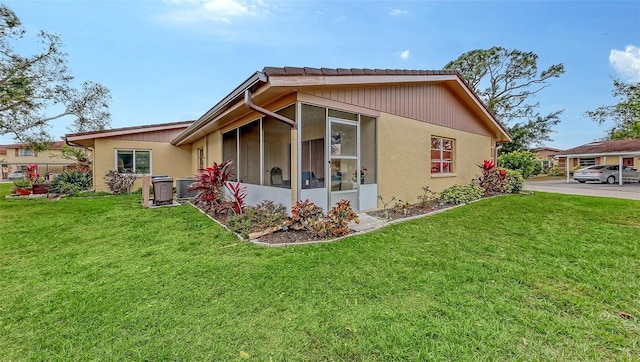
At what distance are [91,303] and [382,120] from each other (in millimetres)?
6394

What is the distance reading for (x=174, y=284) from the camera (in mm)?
3027

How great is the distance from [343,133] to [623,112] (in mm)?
30242

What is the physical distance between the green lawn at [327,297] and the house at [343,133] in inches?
69.4

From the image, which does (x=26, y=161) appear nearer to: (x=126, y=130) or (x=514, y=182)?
(x=126, y=130)

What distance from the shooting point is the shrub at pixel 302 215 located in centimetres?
500

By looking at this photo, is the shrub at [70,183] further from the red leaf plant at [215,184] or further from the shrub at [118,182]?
the red leaf plant at [215,184]

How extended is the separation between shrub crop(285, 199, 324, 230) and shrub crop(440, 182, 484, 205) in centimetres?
521

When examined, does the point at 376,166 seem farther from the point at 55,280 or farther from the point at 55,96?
the point at 55,96

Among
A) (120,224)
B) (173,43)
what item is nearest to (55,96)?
Result: (173,43)

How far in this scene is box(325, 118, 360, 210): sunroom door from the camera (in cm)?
595

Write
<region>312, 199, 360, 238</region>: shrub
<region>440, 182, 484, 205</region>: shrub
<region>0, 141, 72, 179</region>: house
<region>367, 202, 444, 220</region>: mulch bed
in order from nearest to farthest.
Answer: <region>312, 199, 360, 238</region>: shrub < <region>367, 202, 444, 220</region>: mulch bed < <region>440, 182, 484, 205</region>: shrub < <region>0, 141, 72, 179</region>: house

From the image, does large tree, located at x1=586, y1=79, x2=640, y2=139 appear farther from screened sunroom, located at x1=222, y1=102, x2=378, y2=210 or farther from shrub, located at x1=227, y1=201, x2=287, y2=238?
shrub, located at x1=227, y1=201, x2=287, y2=238

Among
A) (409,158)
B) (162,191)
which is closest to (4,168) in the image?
(162,191)

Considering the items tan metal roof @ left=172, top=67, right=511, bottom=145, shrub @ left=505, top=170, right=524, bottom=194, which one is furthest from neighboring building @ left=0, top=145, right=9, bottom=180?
shrub @ left=505, top=170, right=524, bottom=194
